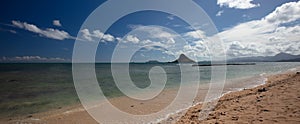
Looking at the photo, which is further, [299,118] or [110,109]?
[110,109]

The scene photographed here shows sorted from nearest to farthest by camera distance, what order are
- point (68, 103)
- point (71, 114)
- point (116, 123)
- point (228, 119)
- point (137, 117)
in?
1. point (228, 119)
2. point (116, 123)
3. point (137, 117)
4. point (71, 114)
5. point (68, 103)

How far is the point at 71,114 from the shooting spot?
9297mm

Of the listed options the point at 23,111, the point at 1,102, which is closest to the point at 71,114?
the point at 23,111

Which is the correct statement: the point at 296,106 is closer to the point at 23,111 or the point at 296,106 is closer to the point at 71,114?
the point at 71,114

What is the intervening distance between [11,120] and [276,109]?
432 inches

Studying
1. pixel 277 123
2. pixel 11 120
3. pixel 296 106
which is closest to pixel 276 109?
pixel 296 106

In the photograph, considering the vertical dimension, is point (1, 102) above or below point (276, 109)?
below

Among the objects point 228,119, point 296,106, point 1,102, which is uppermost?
point 296,106

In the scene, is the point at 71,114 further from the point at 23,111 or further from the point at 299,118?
the point at 299,118

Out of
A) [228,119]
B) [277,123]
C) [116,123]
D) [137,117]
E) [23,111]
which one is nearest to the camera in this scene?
[277,123]

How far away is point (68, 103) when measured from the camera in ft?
39.5

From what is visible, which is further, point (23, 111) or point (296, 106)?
point (23, 111)

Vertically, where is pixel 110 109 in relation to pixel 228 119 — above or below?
below

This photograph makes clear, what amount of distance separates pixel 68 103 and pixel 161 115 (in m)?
6.75
